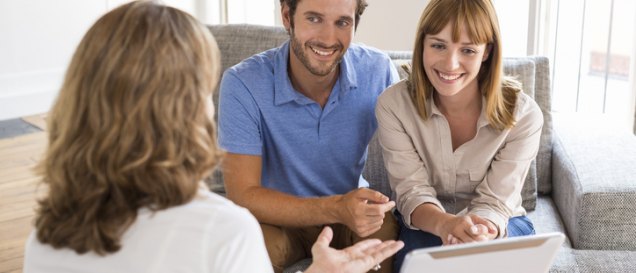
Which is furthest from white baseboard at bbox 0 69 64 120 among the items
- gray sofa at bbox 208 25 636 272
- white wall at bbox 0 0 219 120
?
gray sofa at bbox 208 25 636 272

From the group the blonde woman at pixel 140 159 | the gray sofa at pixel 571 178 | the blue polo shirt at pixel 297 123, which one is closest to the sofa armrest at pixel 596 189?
the gray sofa at pixel 571 178

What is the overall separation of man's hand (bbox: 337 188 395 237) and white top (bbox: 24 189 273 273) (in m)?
0.76

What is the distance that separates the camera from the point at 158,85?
1189 mm

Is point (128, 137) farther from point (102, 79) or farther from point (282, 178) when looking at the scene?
point (282, 178)

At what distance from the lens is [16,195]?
3.72 m

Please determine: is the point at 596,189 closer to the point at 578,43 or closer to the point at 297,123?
the point at 297,123

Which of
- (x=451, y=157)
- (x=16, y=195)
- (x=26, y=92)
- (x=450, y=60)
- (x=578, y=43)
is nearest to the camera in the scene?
(x=450, y=60)

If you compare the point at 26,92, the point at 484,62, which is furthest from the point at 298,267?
the point at 26,92

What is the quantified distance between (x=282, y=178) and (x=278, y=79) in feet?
0.85

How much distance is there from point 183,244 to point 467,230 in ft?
3.09

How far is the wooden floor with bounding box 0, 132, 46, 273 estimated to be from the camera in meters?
3.19

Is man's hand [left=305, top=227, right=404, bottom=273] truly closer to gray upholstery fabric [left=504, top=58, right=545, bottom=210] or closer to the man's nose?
the man's nose

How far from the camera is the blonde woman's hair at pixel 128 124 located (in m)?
1.19

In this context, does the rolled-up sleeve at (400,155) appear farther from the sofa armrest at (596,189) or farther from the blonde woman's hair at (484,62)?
the sofa armrest at (596,189)
